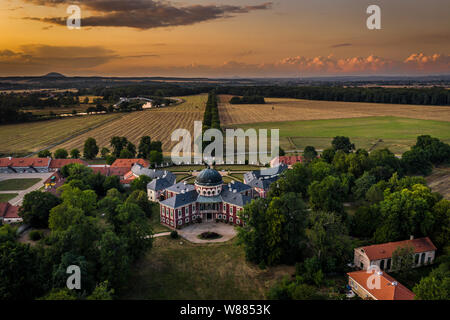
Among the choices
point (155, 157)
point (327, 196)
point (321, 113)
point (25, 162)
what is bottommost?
point (327, 196)

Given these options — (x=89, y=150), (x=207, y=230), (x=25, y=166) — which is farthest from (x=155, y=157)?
(x=207, y=230)

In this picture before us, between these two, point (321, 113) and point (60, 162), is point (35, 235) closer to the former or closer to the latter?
point (60, 162)

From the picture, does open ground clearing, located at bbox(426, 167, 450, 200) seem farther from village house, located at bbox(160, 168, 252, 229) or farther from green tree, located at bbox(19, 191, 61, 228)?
green tree, located at bbox(19, 191, 61, 228)

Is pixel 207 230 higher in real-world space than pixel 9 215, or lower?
lower

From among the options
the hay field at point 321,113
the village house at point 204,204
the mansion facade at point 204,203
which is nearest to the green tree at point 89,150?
the mansion facade at point 204,203

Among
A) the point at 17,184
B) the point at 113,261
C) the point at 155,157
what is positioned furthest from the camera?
the point at 155,157
